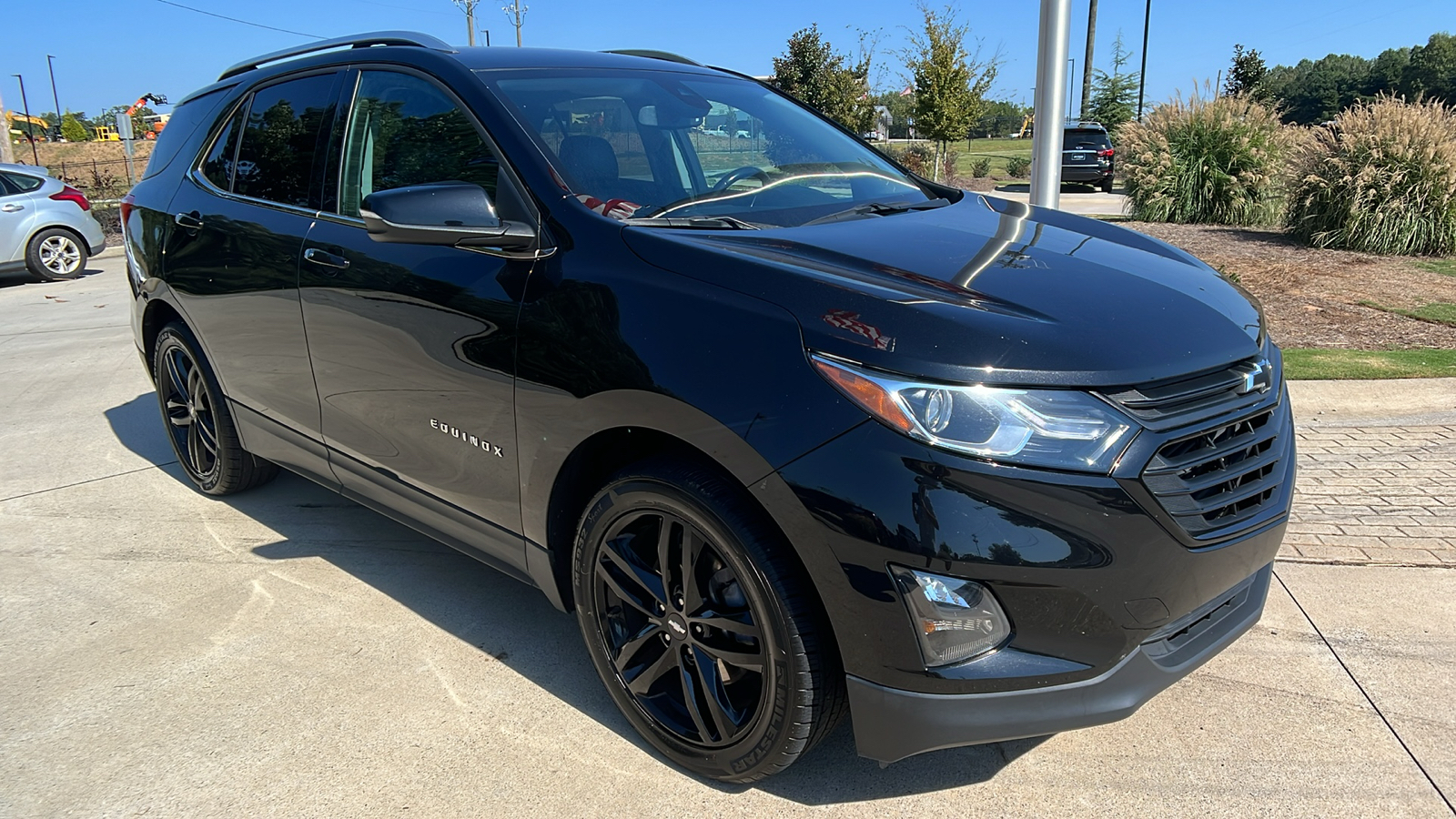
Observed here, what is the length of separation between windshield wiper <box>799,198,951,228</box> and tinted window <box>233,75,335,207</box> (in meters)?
1.84

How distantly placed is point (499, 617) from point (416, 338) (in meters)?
1.09

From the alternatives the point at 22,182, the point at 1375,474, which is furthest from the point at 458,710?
the point at 22,182

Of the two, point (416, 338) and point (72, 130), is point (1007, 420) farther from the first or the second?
point (72, 130)

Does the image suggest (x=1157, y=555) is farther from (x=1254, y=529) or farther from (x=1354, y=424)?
(x=1354, y=424)

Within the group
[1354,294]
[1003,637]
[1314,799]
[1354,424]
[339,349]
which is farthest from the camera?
[1354,294]

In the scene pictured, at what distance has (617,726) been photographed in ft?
9.43

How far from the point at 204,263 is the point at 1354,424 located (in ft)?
18.2

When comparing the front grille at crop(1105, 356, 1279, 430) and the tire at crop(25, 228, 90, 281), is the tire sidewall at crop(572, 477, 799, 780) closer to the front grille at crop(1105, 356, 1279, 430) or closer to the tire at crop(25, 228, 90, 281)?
the front grille at crop(1105, 356, 1279, 430)

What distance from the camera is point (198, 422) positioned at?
4.59 meters

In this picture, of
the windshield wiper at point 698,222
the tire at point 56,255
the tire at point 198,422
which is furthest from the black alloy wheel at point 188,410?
the tire at point 56,255

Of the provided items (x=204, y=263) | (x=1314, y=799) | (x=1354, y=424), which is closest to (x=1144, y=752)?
(x=1314, y=799)

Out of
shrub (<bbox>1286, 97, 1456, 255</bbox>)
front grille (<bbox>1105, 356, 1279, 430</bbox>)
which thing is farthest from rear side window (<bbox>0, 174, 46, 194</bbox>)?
shrub (<bbox>1286, 97, 1456, 255</bbox>)

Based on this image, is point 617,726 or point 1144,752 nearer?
point 1144,752

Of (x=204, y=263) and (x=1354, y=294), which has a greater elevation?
(x=204, y=263)
